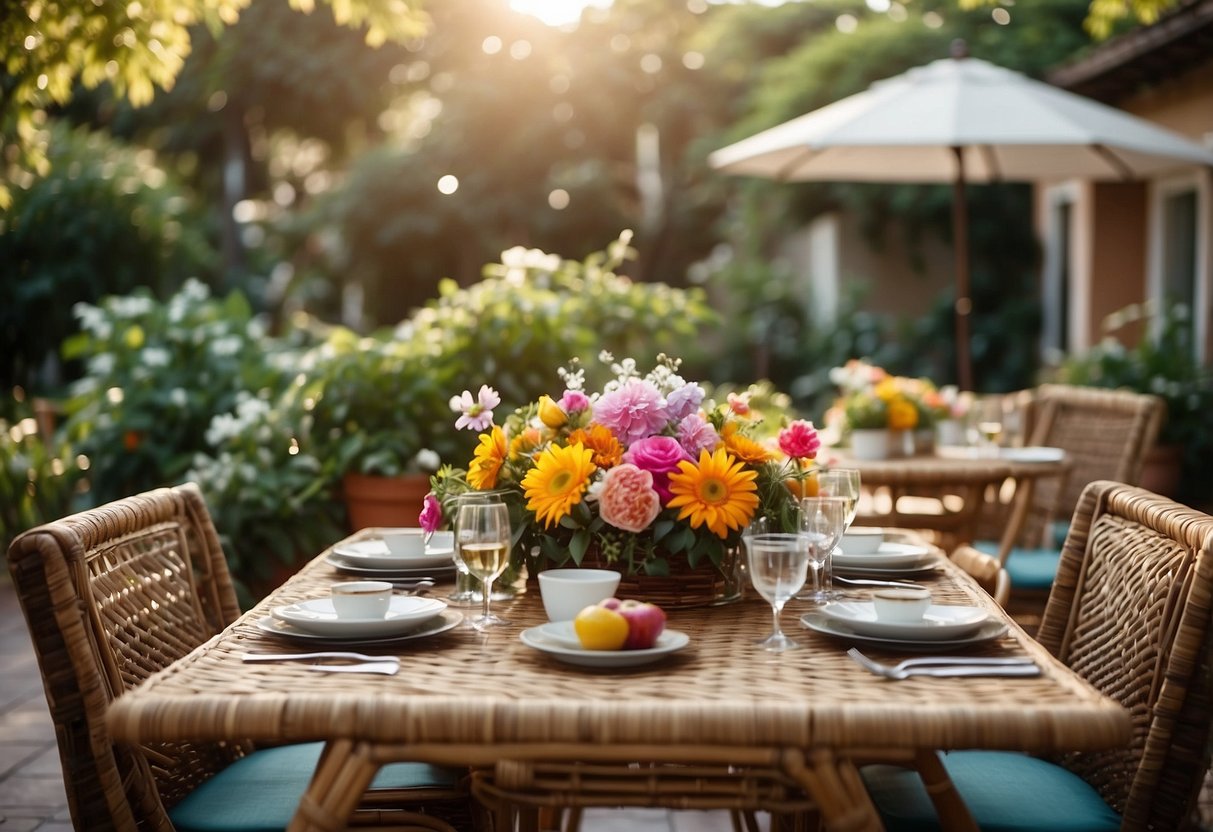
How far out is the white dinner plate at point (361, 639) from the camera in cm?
194

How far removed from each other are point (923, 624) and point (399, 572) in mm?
1071

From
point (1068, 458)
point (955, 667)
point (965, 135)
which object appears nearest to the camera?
point (955, 667)

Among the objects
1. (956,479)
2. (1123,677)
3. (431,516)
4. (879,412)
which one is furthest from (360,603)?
(879,412)

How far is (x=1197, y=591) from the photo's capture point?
1841 mm

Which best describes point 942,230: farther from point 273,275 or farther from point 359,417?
point 273,275

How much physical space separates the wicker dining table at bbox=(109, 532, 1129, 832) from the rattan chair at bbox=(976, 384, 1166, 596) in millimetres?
2482

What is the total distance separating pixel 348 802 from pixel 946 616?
0.97 metres

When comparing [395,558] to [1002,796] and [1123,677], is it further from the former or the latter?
[1123,677]

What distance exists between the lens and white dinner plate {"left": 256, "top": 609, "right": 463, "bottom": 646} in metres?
1.94

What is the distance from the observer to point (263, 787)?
2168 millimetres

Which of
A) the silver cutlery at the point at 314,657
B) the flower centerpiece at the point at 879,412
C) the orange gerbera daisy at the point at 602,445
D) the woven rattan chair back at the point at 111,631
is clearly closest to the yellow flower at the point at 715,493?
the orange gerbera daisy at the point at 602,445

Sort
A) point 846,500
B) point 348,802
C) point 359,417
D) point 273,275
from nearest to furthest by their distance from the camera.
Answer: point 348,802 → point 846,500 → point 359,417 → point 273,275

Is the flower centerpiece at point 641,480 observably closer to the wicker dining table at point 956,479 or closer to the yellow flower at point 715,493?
the yellow flower at point 715,493

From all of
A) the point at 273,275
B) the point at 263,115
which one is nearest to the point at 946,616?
the point at 263,115
